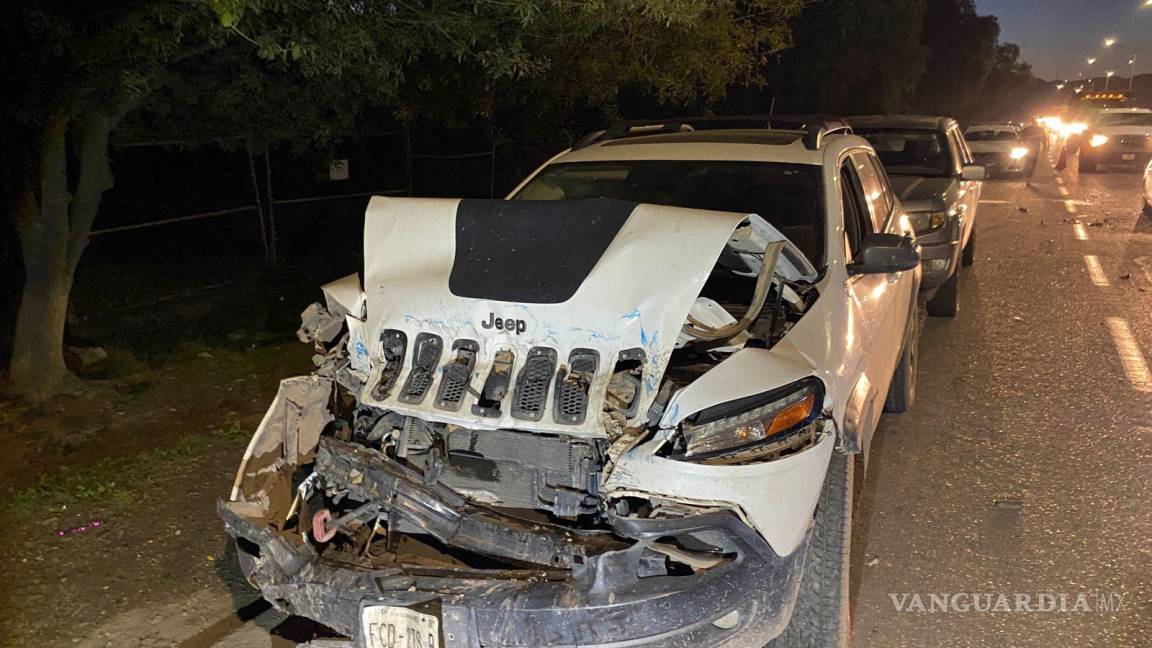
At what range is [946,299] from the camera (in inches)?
317

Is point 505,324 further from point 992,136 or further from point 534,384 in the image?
point 992,136

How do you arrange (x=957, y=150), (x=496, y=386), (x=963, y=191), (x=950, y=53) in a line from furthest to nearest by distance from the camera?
(x=950, y=53) → (x=957, y=150) → (x=963, y=191) → (x=496, y=386)

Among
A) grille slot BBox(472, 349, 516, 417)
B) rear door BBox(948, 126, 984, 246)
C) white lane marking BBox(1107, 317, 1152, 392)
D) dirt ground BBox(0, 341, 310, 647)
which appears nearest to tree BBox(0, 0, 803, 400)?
dirt ground BBox(0, 341, 310, 647)

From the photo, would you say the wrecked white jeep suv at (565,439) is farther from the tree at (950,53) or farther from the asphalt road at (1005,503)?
the tree at (950,53)

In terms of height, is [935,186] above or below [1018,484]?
above

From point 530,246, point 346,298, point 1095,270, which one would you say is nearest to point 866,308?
point 530,246

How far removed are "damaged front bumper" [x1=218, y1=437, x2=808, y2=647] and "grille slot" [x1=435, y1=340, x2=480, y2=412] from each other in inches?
11.5

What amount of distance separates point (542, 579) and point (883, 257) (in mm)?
2224

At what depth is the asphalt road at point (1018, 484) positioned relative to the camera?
357 cm

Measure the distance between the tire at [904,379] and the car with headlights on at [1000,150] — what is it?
46.9 feet

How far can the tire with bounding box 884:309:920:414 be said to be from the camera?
5.49 m

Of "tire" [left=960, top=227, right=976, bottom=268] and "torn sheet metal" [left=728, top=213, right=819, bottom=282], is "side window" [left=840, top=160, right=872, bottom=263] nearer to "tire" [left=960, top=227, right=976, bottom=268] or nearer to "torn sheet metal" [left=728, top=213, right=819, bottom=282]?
"torn sheet metal" [left=728, top=213, right=819, bottom=282]

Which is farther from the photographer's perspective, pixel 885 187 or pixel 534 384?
pixel 885 187

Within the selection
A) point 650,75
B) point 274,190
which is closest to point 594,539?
point 650,75
